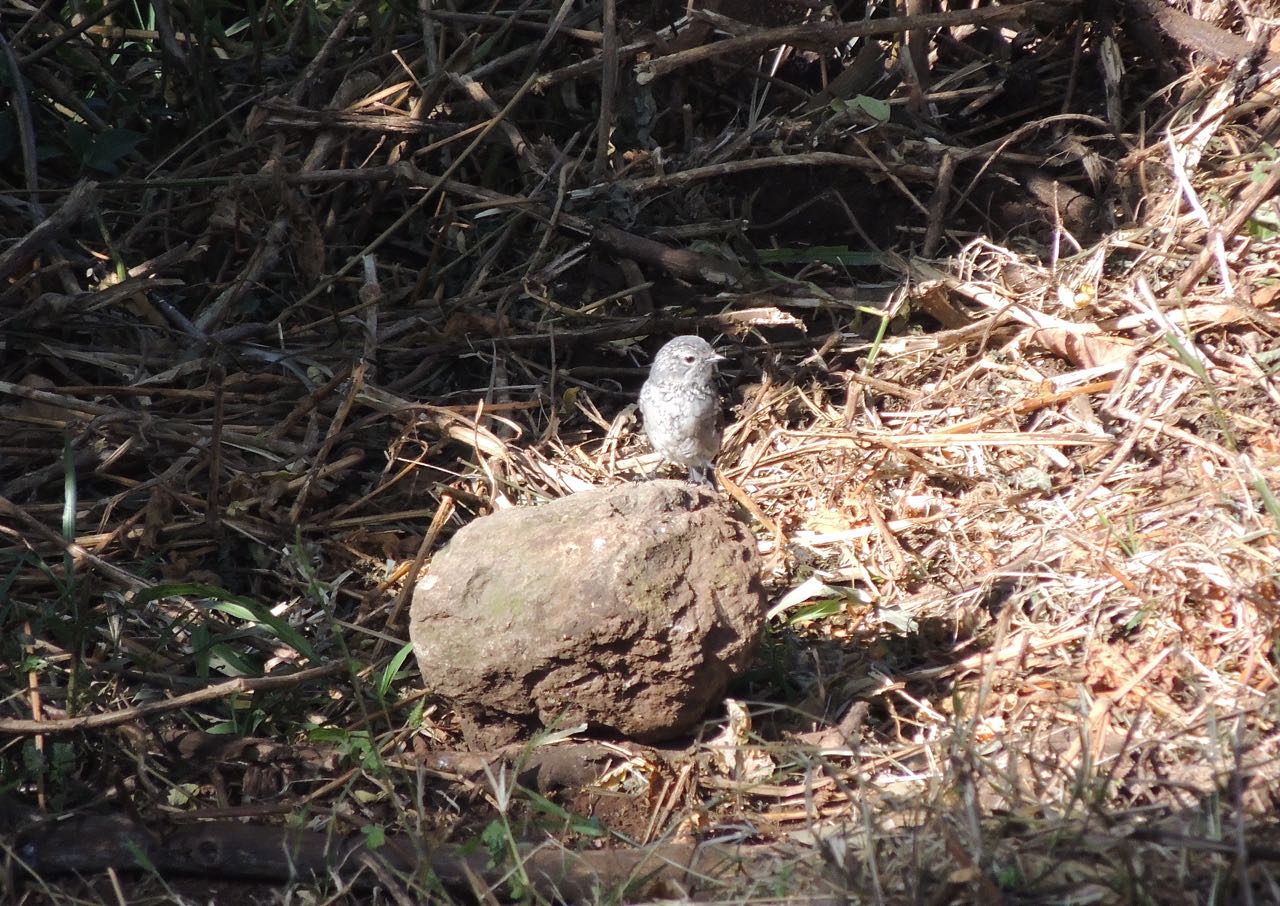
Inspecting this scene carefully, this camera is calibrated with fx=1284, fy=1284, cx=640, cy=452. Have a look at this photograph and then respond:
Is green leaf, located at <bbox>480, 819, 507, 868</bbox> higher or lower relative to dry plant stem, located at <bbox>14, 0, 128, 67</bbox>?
lower

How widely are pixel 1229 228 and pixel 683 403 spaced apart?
2203 millimetres

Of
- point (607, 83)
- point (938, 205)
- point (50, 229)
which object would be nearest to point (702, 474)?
point (938, 205)

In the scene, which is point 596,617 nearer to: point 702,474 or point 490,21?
point 702,474

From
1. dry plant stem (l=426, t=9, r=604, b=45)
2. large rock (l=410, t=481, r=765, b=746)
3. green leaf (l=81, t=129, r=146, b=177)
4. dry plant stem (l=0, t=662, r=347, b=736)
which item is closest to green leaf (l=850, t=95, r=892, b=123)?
dry plant stem (l=426, t=9, r=604, b=45)

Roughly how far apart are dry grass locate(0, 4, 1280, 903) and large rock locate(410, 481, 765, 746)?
22cm

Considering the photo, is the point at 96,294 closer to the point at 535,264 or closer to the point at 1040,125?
the point at 535,264

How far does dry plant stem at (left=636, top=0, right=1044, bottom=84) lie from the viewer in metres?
5.59

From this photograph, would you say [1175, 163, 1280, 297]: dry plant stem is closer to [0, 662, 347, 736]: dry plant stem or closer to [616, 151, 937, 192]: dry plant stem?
[616, 151, 937, 192]: dry plant stem

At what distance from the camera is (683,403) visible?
4.98m

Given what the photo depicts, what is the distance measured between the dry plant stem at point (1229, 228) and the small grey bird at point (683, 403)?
1.81 meters

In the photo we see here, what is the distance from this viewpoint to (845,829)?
3.12 metres

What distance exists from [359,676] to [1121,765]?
225 centimetres

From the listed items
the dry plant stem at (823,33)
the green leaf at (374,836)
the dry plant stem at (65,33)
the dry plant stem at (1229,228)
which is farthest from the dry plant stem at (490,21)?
the green leaf at (374,836)

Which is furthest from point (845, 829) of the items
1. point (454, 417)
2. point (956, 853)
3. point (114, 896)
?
point (454, 417)
